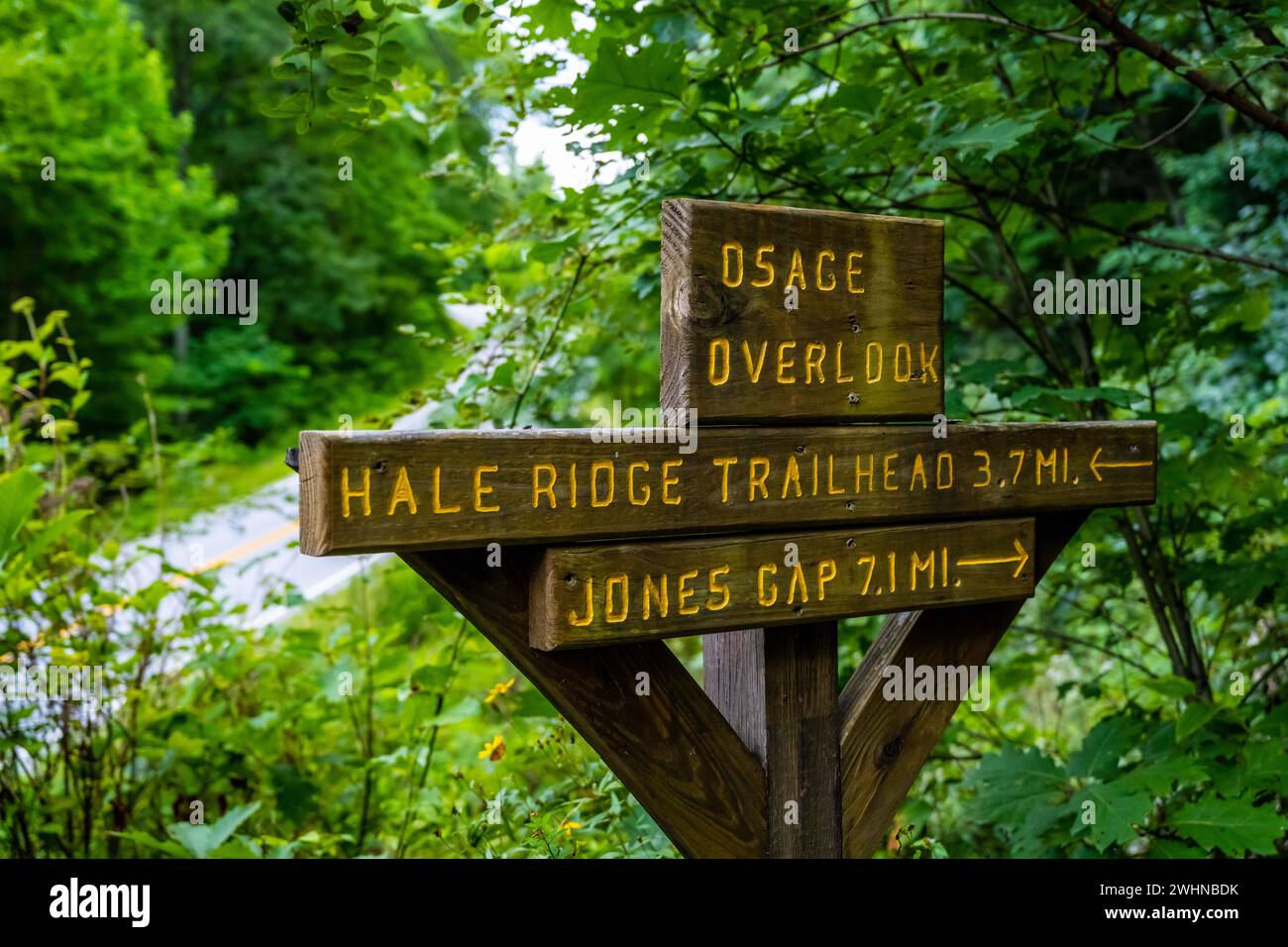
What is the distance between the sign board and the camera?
1491 mm

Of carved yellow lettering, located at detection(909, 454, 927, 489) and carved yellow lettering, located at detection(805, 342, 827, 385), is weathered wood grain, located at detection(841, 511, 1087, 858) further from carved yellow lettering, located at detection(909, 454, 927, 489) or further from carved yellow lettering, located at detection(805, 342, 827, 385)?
carved yellow lettering, located at detection(805, 342, 827, 385)

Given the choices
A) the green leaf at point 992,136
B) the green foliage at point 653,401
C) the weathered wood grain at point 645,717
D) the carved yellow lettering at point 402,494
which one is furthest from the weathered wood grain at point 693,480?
the green leaf at point 992,136

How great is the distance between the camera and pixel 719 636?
1814 mm

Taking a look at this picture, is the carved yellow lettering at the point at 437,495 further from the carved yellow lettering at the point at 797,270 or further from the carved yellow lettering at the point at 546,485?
the carved yellow lettering at the point at 797,270

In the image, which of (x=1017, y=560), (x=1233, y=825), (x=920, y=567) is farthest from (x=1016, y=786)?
(x=920, y=567)

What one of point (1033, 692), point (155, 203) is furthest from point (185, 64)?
point (1033, 692)

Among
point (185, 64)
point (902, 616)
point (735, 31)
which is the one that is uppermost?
point (185, 64)

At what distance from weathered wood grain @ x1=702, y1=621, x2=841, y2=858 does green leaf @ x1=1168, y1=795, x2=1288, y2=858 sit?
33.0 inches

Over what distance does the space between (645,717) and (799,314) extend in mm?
636

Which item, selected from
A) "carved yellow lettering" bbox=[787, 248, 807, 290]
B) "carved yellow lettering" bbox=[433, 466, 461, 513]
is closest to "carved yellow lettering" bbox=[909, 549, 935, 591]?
"carved yellow lettering" bbox=[787, 248, 807, 290]

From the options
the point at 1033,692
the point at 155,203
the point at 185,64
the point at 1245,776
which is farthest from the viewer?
the point at 185,64

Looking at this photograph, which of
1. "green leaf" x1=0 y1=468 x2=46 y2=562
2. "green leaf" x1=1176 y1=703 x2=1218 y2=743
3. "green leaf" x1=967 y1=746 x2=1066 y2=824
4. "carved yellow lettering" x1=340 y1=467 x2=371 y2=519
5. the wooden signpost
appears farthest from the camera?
"green leaf" x1=0 y1=468 x2=46 y2=562

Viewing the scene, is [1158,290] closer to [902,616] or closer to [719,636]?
[902,616]

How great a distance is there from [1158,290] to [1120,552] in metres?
0.77
